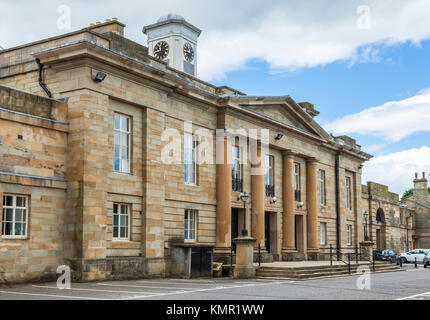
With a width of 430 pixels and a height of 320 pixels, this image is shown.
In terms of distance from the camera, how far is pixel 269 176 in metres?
31.7

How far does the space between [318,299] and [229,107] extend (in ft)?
46.6

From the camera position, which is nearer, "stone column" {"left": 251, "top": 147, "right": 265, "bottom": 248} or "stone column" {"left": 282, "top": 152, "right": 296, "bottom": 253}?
"stone column" {"left": 251, "top": 147, "right": 265, "bottom": 248}

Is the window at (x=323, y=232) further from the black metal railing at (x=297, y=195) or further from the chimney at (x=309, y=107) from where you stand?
the chimney at (x=309, y=107)

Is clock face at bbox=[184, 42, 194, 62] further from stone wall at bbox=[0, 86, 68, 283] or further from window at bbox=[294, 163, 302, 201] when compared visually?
stone wall at bbox=[0, 86, 68, 283]

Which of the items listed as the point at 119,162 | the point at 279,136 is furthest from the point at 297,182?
the point at 119,162

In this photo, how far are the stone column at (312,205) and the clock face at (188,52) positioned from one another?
61.8ft

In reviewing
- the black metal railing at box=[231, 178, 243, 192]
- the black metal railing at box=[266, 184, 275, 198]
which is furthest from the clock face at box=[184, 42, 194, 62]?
the black metal railing at box=[231, 178, 243, 192]

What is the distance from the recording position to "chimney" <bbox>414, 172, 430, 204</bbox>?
63562 millimetres

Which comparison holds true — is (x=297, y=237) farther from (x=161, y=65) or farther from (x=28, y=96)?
(x=28, y=96)

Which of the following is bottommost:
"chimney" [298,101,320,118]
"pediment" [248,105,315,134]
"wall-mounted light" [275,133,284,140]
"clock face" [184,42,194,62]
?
"wall-mounted light" [275,133,284,140]

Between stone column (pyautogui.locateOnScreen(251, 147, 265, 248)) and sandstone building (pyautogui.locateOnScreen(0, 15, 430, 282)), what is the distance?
51 mm

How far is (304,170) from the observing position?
3525 centimetres

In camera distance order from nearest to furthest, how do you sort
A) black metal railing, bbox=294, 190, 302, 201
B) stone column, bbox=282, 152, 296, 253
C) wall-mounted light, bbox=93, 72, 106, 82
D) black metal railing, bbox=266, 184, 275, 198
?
wall-mounted light, bbox=93, 72, 106, 82 < black metal railing, bbox=266, 184, 275, 198 < stone column, bbox=282, 152, 296, 253 < black metal railing, bbox=294, 190, 302, 201

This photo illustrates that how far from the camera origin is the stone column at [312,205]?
35125 mm
